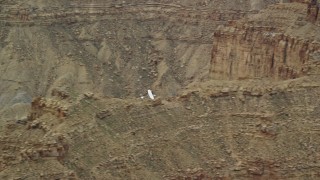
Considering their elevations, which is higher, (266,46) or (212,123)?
(266,46)

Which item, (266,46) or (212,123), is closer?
(212,123)

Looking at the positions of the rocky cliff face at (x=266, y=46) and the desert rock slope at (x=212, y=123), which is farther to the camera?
the rocky cliff face at (x=266, y=46)

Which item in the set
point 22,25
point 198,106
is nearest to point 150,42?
point 22,25

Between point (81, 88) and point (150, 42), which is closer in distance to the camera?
point (81, 88)

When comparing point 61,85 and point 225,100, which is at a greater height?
point 225,100

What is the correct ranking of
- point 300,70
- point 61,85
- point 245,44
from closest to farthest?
point 300,70 < point 245,44 < point 61,85

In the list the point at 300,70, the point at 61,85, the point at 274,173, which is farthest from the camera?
the point at 61,85

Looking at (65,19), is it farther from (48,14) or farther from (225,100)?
(225,100)

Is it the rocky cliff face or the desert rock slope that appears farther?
the rocky cliff face

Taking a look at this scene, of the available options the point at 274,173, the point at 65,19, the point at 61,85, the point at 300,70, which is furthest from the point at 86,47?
the point at 274,173

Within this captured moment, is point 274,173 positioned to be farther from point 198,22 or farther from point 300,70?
point 198,22
